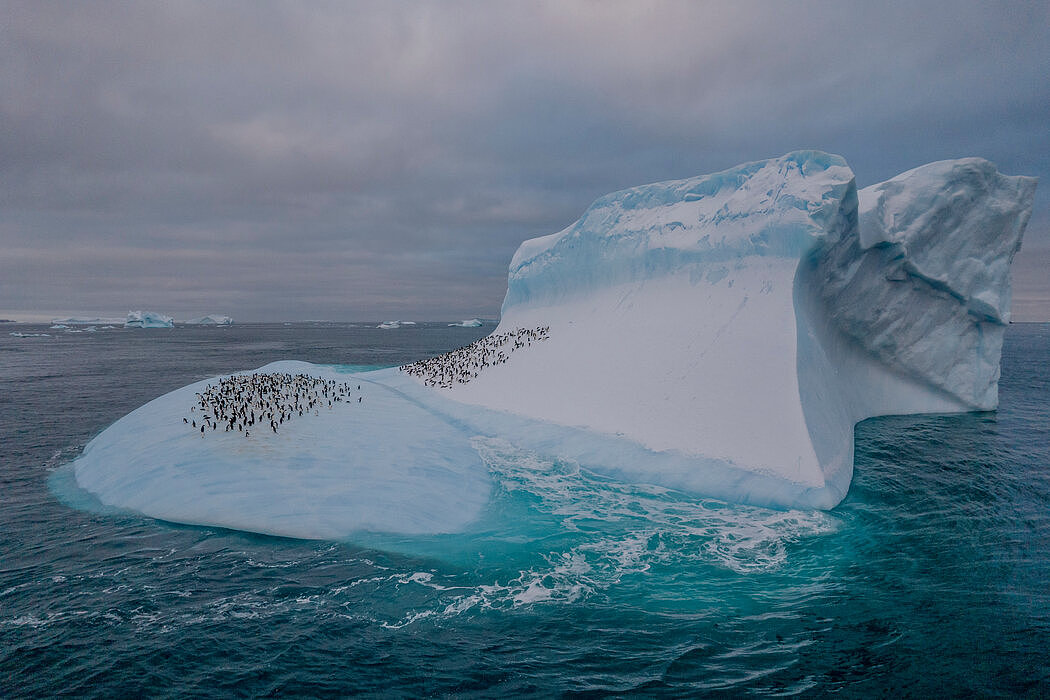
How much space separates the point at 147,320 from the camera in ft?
489

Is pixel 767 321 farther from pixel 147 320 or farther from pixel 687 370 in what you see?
pixel 147 320

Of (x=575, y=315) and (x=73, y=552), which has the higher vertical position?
(x=575, y=315)

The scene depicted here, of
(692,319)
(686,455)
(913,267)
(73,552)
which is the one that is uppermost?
(913,267)

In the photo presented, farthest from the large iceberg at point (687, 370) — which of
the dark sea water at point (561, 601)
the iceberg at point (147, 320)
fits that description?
the iceberg at point (147, 320)

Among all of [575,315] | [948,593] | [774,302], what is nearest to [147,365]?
[575,315]

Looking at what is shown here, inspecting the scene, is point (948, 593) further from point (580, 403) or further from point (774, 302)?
point (580, 403)

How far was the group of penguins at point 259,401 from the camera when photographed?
15.8 metres

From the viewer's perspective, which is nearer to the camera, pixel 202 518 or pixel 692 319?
pixel 202 518

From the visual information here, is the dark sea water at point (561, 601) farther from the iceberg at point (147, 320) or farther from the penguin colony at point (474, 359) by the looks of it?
the iceberg at point (147, 320)

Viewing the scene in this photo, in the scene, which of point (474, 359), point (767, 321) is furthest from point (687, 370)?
point (474, 359)

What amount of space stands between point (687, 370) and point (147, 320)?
174812mm

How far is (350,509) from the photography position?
37.9 feet

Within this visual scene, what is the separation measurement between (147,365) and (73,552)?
47227 millimetres

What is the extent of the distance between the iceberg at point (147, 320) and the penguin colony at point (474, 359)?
146677mm
